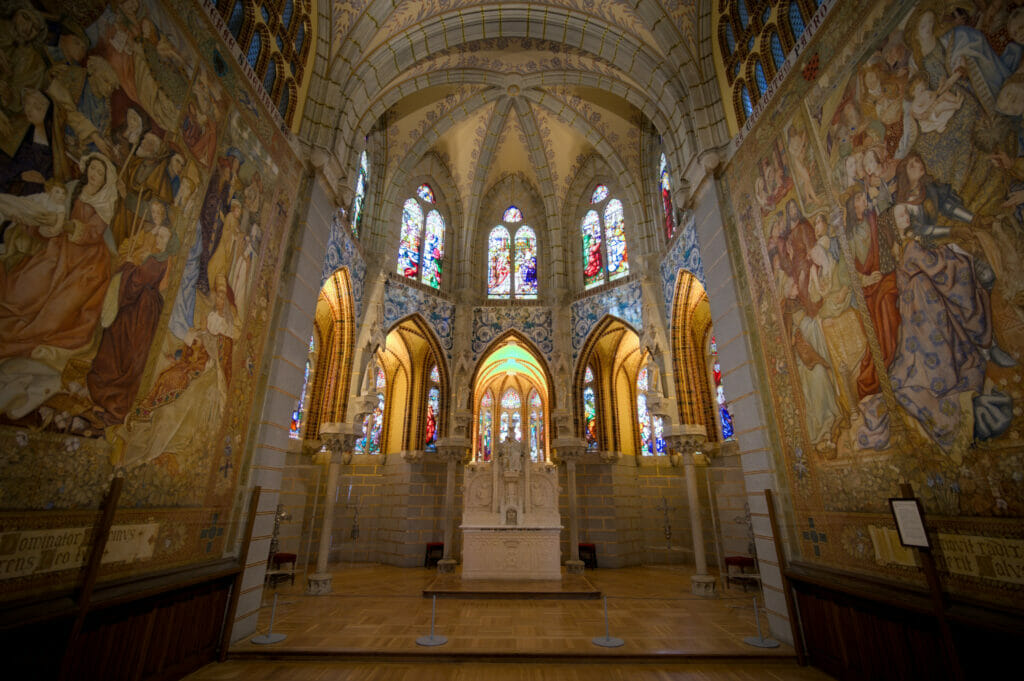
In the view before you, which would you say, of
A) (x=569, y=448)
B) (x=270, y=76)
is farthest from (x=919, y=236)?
(x=569, y=448)

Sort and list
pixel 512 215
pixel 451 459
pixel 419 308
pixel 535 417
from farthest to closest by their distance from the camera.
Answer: pixel 535 417, pixel 512 215, pixel 419 308, pixel 451 459

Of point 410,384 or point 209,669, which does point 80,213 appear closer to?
point 209,669

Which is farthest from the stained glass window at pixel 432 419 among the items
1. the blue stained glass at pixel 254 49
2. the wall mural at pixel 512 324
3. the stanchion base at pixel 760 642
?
the stanchion base at pixel 760 642

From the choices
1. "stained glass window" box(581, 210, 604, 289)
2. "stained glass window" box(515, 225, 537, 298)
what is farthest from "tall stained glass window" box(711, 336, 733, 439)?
"stained glass window" box(515, 225, 537, 298)

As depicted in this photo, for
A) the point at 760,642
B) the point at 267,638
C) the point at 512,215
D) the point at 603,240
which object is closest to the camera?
the point at 760,642

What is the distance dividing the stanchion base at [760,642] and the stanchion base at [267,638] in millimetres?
6026

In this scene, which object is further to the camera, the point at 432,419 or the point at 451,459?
the point at 432,419

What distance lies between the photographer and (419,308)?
13.9m

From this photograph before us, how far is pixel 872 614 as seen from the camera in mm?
4543

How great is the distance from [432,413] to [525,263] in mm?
6204

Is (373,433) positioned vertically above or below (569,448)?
above

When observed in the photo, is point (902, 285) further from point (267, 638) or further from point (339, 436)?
point (339, 436)

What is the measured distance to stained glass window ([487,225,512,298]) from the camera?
15648mm

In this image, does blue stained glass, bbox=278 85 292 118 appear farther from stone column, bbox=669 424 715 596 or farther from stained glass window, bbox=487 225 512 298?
stone column, bbox=669 424 715 596
